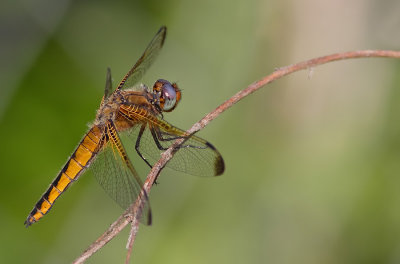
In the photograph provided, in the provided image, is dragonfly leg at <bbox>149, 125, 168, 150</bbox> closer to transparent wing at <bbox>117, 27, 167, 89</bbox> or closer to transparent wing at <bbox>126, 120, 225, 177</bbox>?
transparent wing at <bbox>126, 120, 225, 177</bbox>

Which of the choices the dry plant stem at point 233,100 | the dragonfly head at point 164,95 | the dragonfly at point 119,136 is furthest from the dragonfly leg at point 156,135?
the dry plant stem at point 233,100

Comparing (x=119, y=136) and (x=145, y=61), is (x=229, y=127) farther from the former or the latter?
(x=119, y=136)

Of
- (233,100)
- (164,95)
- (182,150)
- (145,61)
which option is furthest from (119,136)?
(233,100)

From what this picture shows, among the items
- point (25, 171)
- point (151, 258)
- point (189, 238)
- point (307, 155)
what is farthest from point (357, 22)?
point (25, 171)

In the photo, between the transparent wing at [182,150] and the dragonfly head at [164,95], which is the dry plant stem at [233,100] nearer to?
the transparent wing at [182,150]

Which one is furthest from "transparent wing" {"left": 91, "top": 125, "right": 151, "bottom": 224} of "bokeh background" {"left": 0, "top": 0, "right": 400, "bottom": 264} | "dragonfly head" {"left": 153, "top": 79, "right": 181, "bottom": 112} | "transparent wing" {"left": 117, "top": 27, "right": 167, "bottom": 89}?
"bokeh background" {"left": 0, "top": 0, "right": 400, "bottom": 264}
